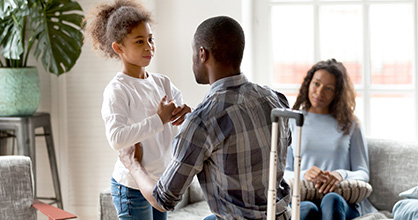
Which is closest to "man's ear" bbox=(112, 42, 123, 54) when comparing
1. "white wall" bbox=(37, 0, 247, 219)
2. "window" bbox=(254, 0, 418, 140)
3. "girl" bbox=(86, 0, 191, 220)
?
"girl" bbox=(86, 0, 191, 220)

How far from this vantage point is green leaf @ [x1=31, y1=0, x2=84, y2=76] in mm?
3691

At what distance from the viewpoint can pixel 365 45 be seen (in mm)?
3961

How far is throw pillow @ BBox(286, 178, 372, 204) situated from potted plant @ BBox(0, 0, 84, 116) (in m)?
1.57

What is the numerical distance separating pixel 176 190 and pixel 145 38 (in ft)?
2.34

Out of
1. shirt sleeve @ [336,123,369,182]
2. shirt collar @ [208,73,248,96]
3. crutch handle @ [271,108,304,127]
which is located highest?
shirt collar @ [208,73,248,96]

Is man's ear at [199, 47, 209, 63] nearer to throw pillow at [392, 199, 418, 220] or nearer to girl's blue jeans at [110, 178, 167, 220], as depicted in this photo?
girl's blue jeans at [110, 178, 167, 220]

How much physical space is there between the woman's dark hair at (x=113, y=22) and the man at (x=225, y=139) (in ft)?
1.78

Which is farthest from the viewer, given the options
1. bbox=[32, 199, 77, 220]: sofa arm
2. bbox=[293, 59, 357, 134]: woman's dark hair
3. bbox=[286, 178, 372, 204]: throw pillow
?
bbox=[293, 59, 357, 134]: woman's dark hair

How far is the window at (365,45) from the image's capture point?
393 cm

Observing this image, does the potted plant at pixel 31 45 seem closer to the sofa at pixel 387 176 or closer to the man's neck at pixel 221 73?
the sofa at pixel 387 176

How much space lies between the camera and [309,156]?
3346mm

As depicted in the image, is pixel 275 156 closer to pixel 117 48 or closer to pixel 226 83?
pixel 226 83

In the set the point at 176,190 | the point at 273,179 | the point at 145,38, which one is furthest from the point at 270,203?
the point at 145,38

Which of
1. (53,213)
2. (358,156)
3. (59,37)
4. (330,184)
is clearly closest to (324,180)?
(330,184)
